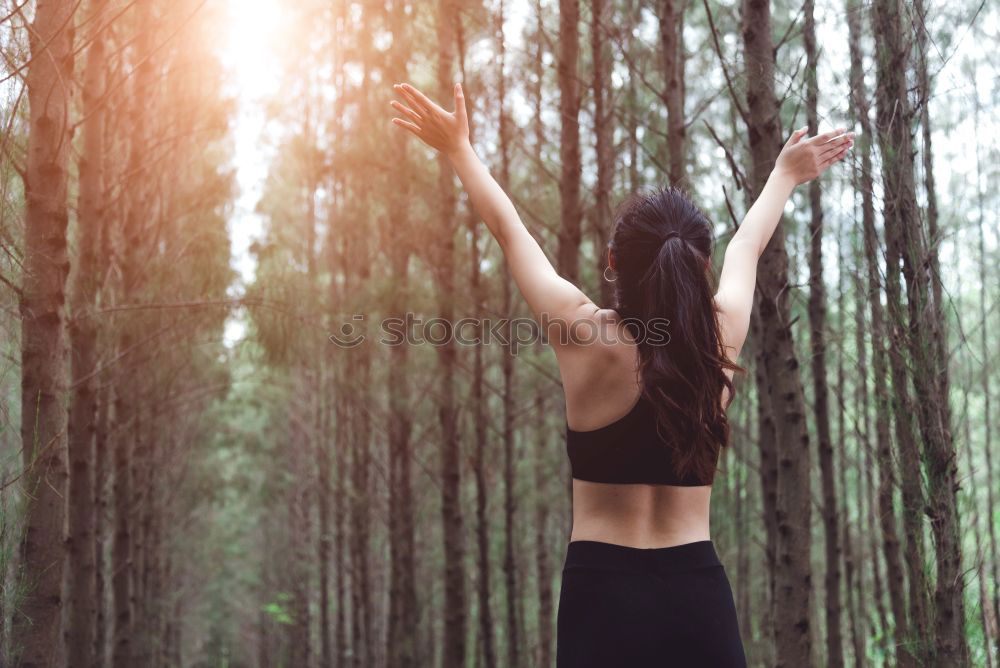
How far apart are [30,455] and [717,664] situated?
2.99 metres

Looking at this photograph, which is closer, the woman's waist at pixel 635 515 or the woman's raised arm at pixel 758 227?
the woman's waist at pixel 635 515

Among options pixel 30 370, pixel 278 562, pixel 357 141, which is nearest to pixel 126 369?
pixel 30 370

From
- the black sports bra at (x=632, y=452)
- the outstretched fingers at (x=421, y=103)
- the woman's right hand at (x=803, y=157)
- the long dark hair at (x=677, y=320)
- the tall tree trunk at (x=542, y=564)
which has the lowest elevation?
the tall tree trunk at (x=542, y=564)

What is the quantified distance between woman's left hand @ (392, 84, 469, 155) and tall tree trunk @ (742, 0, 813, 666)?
95.4 inches

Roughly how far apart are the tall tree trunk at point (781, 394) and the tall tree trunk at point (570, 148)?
263 cm

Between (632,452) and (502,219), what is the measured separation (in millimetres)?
590

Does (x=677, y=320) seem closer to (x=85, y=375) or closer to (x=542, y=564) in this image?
(x=85, y=375)

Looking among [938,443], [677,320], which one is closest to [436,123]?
[677,320]

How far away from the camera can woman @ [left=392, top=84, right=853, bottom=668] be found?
1810 mm

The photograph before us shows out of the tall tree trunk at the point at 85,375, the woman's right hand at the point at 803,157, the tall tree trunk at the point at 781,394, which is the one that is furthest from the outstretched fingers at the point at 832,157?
the tall tree trunk at the point at 85,375

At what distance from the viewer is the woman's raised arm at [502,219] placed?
6.15 feet

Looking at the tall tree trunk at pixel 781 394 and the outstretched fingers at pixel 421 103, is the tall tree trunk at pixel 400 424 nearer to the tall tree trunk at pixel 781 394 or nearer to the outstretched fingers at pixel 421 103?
the tall tree trunk at pixel 781 394

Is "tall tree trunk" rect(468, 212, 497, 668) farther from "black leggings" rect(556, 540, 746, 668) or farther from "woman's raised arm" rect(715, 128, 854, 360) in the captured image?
"black leggings" rect(556, 540, 746, 668)

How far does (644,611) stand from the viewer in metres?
1.80
